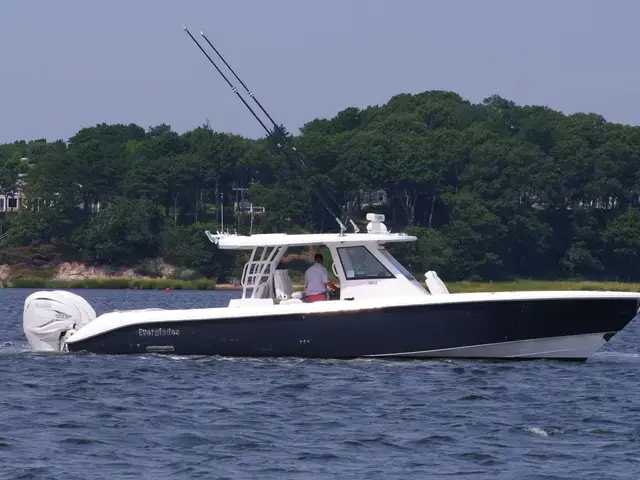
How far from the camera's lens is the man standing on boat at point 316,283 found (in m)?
24.4

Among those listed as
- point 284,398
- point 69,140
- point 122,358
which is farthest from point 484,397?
point 69,140

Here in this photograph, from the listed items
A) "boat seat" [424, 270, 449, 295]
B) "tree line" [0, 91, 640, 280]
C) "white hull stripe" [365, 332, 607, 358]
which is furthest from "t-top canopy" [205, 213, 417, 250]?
"tree line" [0, 91, 640, 280]

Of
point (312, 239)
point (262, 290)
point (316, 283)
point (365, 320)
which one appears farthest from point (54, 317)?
point (365, 320)

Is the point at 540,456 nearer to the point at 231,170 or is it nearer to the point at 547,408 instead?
the point at 547,408

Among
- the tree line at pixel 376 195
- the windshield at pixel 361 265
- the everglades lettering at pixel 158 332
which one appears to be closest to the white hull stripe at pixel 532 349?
the windshield at pixel 361 265

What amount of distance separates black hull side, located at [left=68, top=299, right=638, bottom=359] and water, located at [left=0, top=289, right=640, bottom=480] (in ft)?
0.96

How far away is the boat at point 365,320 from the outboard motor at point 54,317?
1.59 ft

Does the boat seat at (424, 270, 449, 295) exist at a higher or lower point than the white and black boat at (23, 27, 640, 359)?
higher

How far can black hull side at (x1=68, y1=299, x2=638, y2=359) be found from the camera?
23.4 m

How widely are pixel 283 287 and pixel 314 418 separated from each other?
18.6ft

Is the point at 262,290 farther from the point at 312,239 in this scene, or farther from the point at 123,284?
the point at 123,284

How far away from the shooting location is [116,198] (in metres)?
113

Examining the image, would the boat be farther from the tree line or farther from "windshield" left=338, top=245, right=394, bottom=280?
the tree line

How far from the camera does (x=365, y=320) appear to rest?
922 inches
